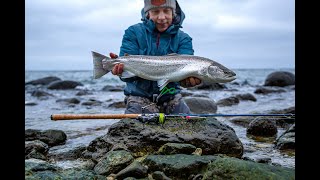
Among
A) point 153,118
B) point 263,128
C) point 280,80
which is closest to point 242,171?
point 153,118

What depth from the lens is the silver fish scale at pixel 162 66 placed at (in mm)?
5688

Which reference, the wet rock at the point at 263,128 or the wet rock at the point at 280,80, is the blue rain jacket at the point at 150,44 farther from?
the wet rock at the point at 280,80

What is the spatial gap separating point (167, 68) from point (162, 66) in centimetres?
9

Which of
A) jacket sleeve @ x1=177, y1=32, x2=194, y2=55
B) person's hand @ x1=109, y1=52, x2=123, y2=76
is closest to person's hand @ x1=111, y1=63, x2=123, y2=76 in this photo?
person's hand @ x1=109, y1=52, x2=123, y2=76

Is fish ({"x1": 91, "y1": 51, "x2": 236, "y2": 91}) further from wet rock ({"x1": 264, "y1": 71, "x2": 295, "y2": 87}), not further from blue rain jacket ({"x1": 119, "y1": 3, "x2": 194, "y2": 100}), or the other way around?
wet rock ({"x1": 264, "y1": 71, "x2": 295, "y2": 87})

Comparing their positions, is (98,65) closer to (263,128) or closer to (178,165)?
(178,165)

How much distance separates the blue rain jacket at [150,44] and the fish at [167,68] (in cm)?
60

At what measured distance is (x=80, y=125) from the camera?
9.43 m

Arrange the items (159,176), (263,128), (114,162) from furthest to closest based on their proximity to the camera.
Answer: (263,128), (114,162), (159,176)

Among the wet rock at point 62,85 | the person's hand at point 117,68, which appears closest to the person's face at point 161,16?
the person's hand at point 117,68

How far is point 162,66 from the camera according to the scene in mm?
5812
